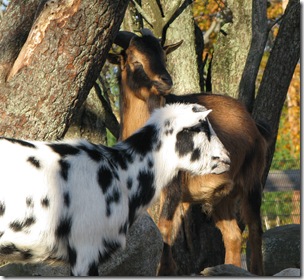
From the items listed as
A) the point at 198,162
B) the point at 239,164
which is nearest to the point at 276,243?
the point at 239,164

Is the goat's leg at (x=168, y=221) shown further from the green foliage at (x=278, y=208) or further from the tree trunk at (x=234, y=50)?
the green foliage at (x=278, y=208)

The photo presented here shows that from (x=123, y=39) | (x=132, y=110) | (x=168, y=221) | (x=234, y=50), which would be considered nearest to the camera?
(x=168, y=221)

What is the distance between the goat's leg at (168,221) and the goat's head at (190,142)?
4.29ft

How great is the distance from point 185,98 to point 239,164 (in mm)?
902

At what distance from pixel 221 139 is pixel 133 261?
158 centimetres

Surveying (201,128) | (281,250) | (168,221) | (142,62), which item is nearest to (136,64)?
(142,62)

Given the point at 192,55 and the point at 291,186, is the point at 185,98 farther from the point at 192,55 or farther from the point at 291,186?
the point at 291,186

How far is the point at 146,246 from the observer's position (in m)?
7.34

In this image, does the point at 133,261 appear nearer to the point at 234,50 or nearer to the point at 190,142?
the point at 190,142

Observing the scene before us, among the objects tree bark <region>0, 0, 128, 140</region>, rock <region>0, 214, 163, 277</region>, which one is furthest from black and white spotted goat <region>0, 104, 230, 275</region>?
rock <region>0, 214, 163, 277</region>

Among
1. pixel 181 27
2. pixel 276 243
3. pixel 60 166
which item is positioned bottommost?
pixel 276 243

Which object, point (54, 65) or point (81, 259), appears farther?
point (54, 65)

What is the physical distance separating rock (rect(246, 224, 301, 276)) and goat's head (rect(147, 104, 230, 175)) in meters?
3.27

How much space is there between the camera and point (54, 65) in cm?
633
